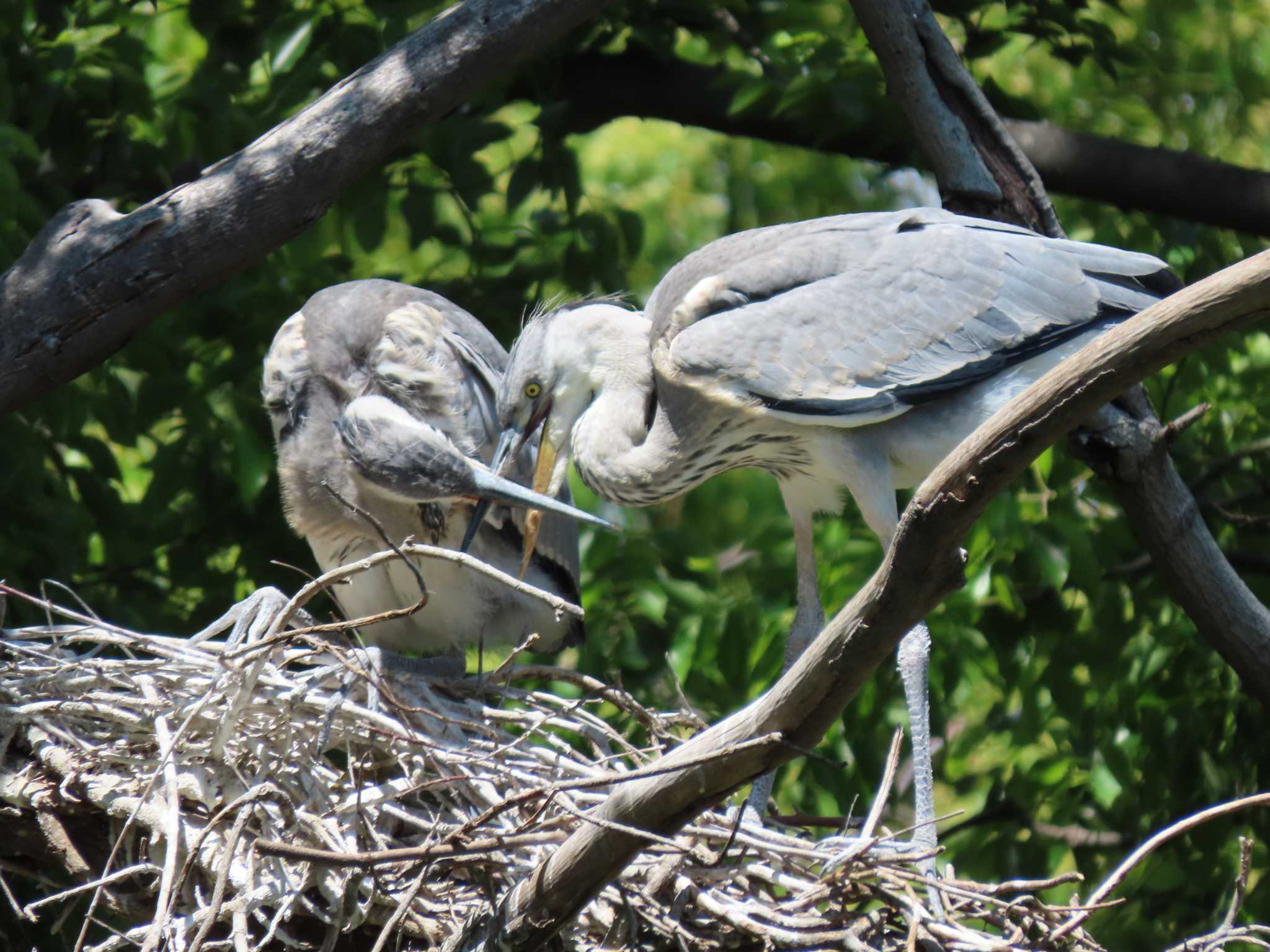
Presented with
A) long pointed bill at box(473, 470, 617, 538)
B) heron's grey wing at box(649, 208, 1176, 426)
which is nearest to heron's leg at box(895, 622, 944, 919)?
heron's grey wing at box(649, 208, 1176, 426)

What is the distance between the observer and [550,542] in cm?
398

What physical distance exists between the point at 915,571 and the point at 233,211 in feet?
5.85

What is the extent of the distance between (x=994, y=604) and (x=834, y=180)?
396 centimetres

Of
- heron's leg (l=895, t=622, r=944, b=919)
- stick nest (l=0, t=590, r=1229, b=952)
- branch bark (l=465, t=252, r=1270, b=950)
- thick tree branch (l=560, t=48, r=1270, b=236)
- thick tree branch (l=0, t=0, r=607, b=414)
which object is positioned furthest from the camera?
thick tree branch (l=560, t=48, r=1270, b=236)

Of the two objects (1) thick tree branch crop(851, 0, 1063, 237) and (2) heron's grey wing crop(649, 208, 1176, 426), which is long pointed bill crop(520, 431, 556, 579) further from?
(1) thick tree branch crop(851, 0, 1063, 237)

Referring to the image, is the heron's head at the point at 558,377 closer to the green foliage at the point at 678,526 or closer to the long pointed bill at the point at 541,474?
the long pointed bill at the point at 541,474

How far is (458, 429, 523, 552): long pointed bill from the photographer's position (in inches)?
143

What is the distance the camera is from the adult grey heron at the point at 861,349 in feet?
10.9

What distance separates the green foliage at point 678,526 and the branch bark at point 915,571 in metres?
1.71

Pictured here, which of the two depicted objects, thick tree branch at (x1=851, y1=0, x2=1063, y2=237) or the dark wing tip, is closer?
thick tree branch at (x1=851, y1=0, x2=1063, y2=237)

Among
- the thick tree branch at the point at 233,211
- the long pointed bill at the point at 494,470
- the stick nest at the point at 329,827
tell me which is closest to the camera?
the stick nest at the point at 329,827

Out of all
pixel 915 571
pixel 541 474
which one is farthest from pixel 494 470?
pixel 915 571

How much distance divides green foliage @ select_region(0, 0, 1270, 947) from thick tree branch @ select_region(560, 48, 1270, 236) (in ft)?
0.20

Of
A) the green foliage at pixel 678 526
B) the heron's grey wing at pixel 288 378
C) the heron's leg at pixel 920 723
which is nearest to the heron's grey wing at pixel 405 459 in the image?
the heron's grey wing at pixel 288 378
